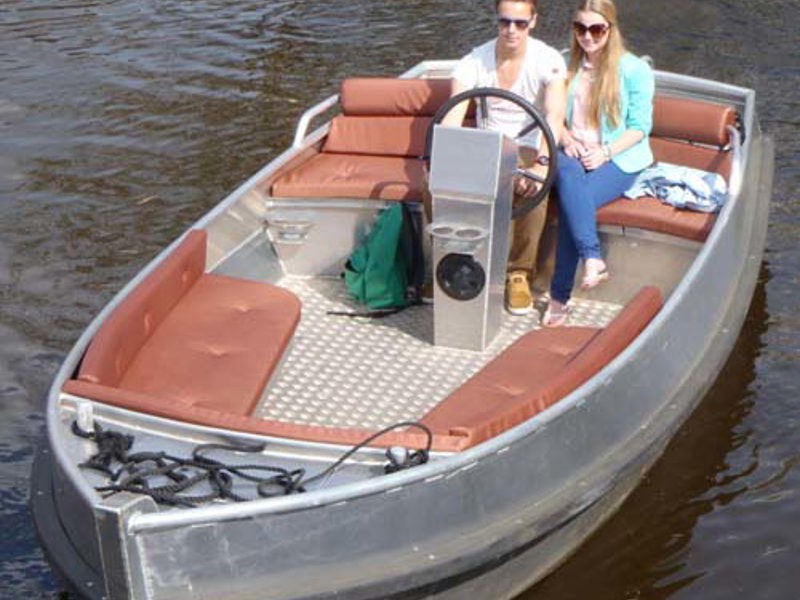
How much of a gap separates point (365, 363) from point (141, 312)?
1146mm

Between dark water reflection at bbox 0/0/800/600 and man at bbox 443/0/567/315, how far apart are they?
3.59 ft

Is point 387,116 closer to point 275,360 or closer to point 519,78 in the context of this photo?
point 519,78

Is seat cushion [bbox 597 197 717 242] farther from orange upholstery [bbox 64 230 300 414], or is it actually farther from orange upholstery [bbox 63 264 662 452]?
orange upholstery [bbox 64 230 300 414]

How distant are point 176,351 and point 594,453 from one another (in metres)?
1.66

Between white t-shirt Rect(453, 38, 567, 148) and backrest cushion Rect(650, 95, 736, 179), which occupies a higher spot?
white t-shirt Rect(453, 38, 567, 148)

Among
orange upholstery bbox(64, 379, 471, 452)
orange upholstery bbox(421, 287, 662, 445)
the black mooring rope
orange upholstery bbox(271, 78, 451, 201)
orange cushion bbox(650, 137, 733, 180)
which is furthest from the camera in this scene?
orange upholstery bbox(271, 78, 451, 201)

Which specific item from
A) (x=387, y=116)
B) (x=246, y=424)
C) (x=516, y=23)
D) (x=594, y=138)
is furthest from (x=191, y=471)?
(x=387, y=116)

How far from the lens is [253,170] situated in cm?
966

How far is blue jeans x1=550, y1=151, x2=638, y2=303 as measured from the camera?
642 cm

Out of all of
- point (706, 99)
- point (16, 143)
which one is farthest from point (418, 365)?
point (16, 143)

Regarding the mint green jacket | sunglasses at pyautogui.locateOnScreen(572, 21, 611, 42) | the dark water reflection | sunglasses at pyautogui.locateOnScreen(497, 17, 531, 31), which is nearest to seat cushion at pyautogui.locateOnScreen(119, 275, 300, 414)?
the dark water reflection

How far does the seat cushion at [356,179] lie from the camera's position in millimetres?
6875

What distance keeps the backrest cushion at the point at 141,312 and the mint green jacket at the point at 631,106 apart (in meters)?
1.92

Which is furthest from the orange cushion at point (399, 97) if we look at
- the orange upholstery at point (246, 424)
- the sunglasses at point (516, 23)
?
the orange upholstery at point (246, 424)
